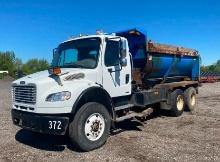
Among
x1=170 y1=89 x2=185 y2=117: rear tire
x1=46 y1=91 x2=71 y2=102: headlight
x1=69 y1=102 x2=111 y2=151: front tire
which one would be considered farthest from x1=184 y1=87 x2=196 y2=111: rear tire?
x1=46 y1=91 x2=71 y2=102: headlight

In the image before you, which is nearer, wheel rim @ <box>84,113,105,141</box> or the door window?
wheel rim @ <box>84,113,105,141</box>

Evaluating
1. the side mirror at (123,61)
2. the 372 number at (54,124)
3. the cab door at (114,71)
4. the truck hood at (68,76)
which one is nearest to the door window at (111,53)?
the cab door at (114,71)

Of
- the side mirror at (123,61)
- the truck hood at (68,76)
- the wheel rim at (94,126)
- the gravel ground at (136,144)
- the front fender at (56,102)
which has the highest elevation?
the side mirror at (123,61)

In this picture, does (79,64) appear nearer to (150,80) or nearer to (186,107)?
(150,80)

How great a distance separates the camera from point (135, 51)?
11031mm

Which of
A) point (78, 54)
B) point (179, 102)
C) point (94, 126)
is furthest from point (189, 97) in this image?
point (94, 126)

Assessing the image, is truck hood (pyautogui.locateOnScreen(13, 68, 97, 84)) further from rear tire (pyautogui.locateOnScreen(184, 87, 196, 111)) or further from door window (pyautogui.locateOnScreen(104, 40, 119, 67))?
rear tire (pyautogui.locateOnScreen(184, 87, 196, 111))

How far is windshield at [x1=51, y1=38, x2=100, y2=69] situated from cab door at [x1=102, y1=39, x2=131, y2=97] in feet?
0.99

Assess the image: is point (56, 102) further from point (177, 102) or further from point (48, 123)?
point (177, 102)

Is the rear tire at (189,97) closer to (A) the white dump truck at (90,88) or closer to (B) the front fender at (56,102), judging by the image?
(A) the white dump truck at (90,88)

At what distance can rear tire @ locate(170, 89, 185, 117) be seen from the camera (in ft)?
40.9

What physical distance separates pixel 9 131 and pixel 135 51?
193 inches

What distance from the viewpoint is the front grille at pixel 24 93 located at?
24.8 feet

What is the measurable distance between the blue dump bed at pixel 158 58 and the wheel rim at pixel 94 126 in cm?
353
